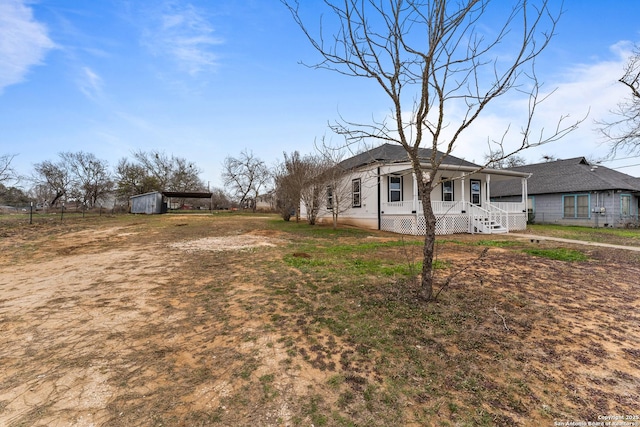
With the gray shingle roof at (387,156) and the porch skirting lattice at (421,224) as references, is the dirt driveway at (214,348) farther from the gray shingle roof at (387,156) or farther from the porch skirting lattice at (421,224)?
the gray shingle roof at (387,156)

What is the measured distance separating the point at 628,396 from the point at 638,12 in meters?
12.3

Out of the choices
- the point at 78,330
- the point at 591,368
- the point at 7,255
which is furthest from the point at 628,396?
the point at 7,255

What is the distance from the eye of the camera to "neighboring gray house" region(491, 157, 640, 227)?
1709cm

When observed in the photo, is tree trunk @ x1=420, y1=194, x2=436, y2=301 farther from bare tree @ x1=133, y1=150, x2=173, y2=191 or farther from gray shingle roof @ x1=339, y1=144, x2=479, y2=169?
bare tree @ x1=133, y1=150, x2=173, y2=191

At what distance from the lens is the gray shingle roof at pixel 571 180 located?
17.7 meters

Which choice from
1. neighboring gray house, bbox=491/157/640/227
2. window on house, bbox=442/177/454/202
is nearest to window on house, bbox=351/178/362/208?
window on house, bbox=442/177/454/202

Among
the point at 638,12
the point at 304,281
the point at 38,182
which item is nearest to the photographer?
the point at 304,281

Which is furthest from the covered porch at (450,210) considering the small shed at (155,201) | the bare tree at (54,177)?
the bare tree at (54,177)

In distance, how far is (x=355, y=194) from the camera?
622 inches

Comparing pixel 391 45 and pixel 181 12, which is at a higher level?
pixel 181 12

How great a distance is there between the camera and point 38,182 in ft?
117

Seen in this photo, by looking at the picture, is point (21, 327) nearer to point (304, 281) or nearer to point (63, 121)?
point (304, 281)

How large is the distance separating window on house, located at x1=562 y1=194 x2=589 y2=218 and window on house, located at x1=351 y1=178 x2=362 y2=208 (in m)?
15.6

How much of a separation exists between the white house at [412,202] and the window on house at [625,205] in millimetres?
8198
